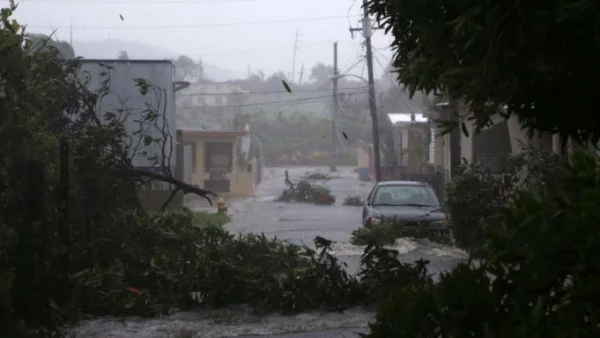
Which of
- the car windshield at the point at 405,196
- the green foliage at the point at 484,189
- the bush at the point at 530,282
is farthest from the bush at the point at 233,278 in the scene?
the car windshield at the point at 405,196

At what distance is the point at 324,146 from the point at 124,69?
6023 centimetres

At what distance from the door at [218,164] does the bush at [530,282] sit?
4102cm

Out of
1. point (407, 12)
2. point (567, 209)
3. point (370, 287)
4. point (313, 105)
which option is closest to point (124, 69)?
point (370, 287)

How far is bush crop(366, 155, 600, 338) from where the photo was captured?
286cm

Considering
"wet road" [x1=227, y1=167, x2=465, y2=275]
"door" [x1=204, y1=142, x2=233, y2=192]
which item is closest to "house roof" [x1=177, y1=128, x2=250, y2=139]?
"door" [x1=204, y1=142, x2=233, y2=192]

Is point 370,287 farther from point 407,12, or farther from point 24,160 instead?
point 407,12

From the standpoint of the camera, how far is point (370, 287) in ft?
35.3

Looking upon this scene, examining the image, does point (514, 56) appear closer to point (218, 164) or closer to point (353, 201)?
→ point (353, 201)

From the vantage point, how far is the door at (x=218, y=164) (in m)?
44.5

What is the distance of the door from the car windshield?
24.1m

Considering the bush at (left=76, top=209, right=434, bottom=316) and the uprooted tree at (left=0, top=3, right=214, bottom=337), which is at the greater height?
the uprooted tree at (left=0, top=3, right=214, bottom=337)

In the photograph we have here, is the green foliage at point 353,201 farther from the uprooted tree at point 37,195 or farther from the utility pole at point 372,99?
the uprooted tree at point 37,195

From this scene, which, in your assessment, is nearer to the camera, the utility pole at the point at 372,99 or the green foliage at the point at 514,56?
the green foliage at the point at 514,56

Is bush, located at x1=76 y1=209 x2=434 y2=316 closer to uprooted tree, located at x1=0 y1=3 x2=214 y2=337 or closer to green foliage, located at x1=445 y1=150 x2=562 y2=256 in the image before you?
uprooted tree, located at x1=0 y1=3 x2=214 y2=337
